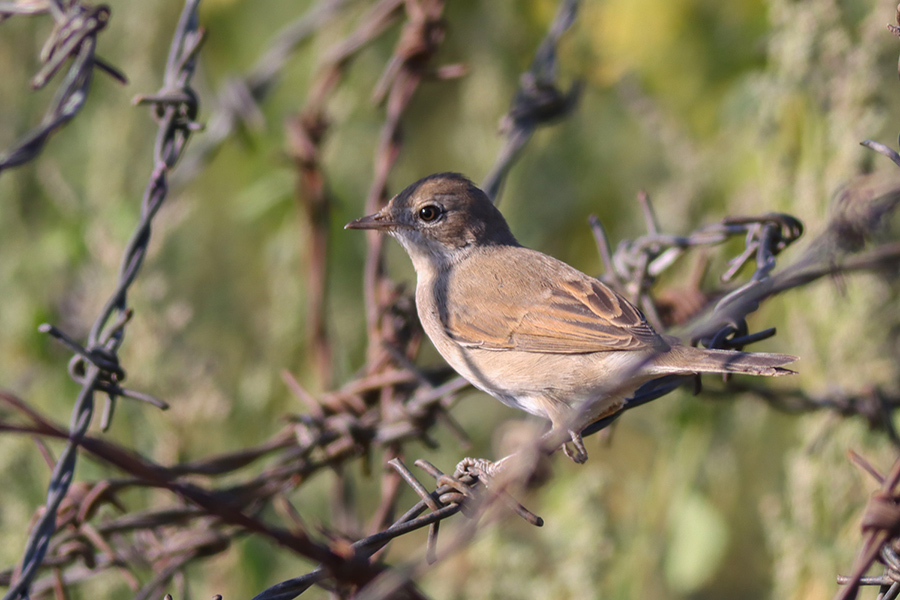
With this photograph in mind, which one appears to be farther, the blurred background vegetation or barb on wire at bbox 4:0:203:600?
the blurred background vegetation

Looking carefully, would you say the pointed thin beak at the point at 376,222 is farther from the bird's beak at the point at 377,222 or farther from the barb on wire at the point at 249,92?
the barb on wire at the point at 249,92

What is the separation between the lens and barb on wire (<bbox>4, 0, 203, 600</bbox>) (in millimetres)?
1635

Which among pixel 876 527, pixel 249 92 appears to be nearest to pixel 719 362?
pixel 876 527

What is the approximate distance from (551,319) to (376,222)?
823mm

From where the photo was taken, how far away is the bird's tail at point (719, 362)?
1936 millimetres

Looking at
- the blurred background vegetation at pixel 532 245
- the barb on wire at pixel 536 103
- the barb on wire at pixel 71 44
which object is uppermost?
the barb on wire at pixel 71 44

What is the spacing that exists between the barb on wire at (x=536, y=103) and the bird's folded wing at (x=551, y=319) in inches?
15.2

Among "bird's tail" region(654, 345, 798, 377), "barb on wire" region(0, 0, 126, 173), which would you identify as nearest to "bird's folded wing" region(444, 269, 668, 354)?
"bird's tail" region(654, 345, 798, 377)

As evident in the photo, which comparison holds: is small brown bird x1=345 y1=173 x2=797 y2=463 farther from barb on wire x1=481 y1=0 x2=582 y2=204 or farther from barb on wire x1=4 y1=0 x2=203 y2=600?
barb on wire x1=4 y1=0 x2=203 y2=600

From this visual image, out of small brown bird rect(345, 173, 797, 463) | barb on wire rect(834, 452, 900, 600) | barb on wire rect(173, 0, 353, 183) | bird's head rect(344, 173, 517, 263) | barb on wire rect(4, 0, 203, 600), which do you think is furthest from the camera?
bird's head rect(344, 173, 517, 263)

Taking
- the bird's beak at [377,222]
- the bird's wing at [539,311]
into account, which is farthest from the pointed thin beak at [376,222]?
the bird's wing at [539,311]

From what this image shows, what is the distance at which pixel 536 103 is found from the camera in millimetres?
2805

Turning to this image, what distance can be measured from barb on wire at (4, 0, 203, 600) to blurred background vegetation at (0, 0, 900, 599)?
3.42 feet

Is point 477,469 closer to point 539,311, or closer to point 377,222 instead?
point 539,311
